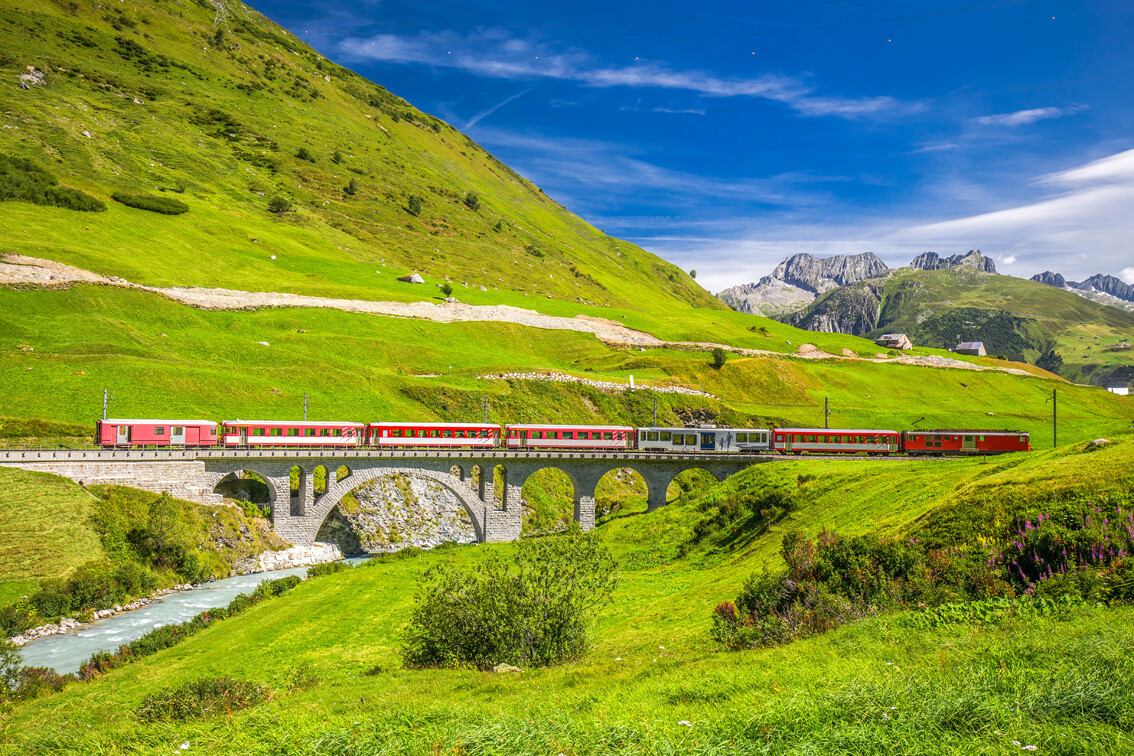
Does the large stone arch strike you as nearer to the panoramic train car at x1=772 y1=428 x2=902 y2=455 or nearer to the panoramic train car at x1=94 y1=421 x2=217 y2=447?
the panoramic train car at x1=94 y1=421 x2=217 y2=447

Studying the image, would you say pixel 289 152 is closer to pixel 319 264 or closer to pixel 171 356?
pixel 319 264

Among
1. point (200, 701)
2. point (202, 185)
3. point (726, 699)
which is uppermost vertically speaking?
point (202, 185)

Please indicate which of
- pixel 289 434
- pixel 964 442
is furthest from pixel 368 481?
pixel 964 442

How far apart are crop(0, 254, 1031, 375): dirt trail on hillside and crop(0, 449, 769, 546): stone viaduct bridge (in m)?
51.4

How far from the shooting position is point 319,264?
130 metres

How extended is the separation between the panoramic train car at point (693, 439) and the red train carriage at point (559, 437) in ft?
9.78

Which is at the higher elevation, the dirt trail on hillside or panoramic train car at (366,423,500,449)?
the dirt trail on hillside

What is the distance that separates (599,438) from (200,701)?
53449mm

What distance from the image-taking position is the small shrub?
15727 mm

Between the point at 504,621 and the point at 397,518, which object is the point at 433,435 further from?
the point at 504,621

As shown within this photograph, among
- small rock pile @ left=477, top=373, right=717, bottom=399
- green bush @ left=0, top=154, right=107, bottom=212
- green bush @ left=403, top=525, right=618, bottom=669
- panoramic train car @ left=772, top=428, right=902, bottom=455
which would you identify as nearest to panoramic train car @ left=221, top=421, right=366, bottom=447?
small rock pile @ left=477, top=373, right=717, bottom=399

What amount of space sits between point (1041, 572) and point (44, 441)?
6390 cm

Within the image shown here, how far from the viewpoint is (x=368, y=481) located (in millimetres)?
62438

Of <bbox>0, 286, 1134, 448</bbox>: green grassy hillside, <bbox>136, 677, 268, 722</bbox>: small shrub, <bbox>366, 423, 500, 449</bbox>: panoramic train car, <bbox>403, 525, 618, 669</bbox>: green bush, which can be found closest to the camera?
<bbox>136, 677, 268, 722</bbox>: small shrub
